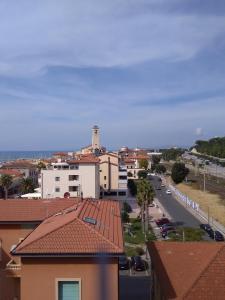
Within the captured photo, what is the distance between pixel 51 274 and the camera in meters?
15.5

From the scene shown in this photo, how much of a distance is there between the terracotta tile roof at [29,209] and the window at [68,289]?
21.3 ft

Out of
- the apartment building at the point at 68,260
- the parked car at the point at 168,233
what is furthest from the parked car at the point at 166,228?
the apartment building at the point at 68,260

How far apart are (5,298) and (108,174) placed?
65925 millimetres

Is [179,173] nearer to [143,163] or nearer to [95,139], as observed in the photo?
[95,139]

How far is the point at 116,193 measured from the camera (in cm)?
8594

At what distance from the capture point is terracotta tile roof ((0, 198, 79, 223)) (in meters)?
22.1

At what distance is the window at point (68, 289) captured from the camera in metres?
15.5

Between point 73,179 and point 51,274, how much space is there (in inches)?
2202

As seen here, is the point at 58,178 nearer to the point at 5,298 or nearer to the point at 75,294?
the point at 5,298

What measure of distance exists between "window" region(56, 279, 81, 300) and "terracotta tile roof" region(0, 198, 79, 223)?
650 centimetres

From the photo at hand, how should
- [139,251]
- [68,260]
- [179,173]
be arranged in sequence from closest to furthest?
[68,260] < [139,251] < [179,173]

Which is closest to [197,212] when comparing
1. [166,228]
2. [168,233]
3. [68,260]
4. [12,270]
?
[166,228]

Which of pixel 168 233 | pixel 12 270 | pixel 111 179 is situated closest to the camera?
pixel 12 270

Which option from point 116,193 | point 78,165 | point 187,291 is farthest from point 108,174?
point 187,291
